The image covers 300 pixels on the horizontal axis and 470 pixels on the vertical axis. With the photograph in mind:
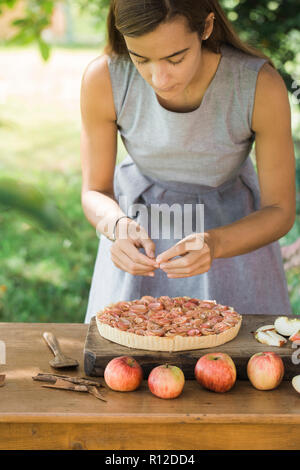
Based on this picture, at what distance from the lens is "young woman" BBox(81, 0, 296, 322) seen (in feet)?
6.45

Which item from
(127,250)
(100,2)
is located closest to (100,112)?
(127,250)

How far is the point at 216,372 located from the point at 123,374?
0.72 ft

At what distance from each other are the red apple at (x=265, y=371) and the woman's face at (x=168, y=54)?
75 centimetres

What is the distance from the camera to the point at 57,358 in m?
1.76

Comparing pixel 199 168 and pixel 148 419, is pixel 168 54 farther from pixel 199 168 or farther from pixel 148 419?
pixel 148 419

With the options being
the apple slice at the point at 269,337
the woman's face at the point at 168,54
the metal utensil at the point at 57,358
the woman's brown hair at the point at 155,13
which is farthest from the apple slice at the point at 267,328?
the woman's brown hair at the point at 155,13

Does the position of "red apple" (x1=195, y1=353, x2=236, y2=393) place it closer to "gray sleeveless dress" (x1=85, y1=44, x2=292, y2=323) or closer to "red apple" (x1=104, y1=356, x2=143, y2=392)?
"red apple" (x1=104, y1=356, x2=143, y2=392)

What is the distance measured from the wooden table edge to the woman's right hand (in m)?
0.50

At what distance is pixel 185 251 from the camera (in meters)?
1.85

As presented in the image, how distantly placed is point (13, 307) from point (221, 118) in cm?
248

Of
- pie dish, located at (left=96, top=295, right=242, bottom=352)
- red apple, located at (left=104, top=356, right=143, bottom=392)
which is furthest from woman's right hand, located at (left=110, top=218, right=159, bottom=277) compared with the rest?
red apple, located at (left=104, top=356, right=143, bottom=392)

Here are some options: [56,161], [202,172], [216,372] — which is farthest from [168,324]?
[56,161]

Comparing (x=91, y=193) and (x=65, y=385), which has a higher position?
(x=91, y=193)
